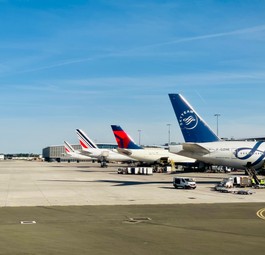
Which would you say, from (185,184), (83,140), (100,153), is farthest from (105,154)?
(185,184)

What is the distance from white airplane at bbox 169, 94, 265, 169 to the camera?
185ft

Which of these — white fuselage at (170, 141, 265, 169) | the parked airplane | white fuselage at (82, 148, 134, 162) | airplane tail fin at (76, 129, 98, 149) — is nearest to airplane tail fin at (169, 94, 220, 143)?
white fuselage at (170, 141, 265, 169)

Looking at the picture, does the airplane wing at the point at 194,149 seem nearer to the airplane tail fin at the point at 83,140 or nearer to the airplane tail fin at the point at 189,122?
the airplane tail fin at the point at 189,122

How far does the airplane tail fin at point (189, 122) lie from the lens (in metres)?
58.1

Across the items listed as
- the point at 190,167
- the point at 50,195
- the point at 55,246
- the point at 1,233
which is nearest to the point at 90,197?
the point at 50,195

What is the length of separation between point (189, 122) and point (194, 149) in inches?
177

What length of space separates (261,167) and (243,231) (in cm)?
3559

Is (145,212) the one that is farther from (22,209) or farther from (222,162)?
(222,162)

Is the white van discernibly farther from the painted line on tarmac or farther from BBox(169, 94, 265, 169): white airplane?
the painted line on tarmac

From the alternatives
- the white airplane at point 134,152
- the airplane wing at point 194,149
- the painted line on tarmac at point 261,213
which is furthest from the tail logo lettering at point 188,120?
the white airplane at point 134,152

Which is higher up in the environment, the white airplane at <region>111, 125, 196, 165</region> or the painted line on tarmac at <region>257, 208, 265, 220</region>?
the white airplane at <region>111, 125, 196, 165</region>

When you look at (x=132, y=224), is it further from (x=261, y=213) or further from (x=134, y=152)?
(x=134, y=152)

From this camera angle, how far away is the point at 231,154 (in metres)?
56.6

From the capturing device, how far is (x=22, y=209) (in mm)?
34906
